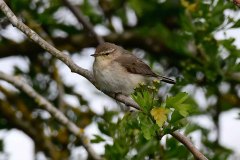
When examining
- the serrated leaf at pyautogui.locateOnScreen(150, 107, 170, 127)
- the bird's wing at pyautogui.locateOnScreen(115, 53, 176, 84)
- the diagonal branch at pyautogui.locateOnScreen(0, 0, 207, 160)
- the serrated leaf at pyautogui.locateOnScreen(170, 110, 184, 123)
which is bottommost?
the serrated leaf at pyautogui.locateOnScreen(150, 107, 170, 127)

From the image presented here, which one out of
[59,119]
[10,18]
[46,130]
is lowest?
[10,18]

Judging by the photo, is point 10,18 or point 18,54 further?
point 18,54

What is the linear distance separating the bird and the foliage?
0.29 meters

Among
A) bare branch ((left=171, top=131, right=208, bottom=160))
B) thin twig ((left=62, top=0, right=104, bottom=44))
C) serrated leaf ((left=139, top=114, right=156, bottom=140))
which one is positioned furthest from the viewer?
thin twig ((left=62, top=0, right=104, bottom=44))

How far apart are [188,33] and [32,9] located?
169 cm

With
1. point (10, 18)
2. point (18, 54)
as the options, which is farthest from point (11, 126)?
point (10, 18)

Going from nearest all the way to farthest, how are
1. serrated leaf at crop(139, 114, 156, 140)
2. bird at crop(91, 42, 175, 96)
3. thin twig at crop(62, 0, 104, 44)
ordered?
serrated leaf at crop(139, 114, 156, 140)
bird at crop(91, 42, 175, 96)
thin twig at crop(62, 0, 104, 44)

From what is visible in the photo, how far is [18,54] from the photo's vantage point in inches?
310

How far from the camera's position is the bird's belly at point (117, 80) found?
5875mm

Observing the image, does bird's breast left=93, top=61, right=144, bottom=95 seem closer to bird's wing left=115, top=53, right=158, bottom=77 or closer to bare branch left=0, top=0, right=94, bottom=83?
bird's wing left=115, top=53, right=158, bottom=77

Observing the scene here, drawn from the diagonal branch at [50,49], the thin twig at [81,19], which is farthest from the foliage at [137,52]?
the diagonal branch at [50,49]

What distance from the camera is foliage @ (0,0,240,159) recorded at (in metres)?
6.25

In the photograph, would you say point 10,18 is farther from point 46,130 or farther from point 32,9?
point 46,130

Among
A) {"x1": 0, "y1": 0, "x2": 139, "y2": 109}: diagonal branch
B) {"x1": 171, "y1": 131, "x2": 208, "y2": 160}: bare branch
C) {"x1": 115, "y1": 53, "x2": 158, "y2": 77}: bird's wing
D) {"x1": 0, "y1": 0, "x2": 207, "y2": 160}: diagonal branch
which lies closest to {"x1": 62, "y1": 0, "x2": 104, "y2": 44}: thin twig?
{"x1": 115, "y1": 53, "x2": 158, "y2": 77}: bird's wing
